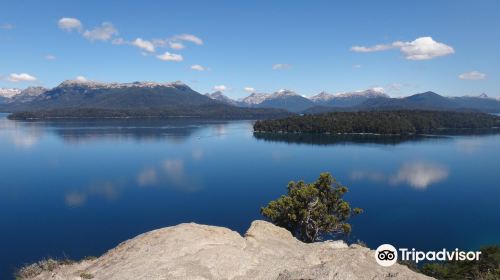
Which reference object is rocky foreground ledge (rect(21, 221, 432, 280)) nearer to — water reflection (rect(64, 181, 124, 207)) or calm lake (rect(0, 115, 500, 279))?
calm lake (rect(0, 115, 500, 279))

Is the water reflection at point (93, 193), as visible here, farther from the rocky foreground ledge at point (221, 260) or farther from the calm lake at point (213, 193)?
the rocky foreground ledge at point (221, 260)

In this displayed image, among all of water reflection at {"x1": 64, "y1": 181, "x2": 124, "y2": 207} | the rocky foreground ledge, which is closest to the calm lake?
water reflection at {"x1": 64, "y1": 181, "x2": 124, "y2": 207}

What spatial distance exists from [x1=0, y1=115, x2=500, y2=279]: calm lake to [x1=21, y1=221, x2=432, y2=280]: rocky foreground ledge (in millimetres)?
39068

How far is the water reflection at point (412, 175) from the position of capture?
121375 millimetres

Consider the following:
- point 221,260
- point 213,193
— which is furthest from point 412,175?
point 221,260

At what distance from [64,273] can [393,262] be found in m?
22.9

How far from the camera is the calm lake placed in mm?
73562

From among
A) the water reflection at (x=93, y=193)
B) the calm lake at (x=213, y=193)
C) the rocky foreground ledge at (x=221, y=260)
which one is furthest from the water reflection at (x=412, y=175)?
the rocky foreground ledge at (x=221, y=260)

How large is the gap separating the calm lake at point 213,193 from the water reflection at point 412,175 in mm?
348

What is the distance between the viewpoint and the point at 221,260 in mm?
25922

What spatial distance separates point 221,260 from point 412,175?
120143 mm

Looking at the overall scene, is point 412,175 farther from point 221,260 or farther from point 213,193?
point 221,260

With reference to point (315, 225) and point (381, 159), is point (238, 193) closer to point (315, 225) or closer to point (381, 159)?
point (315, 225)

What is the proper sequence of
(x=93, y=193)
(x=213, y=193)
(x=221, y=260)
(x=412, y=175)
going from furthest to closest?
(x=412, y=175), (x=213, y=193), (x=93, y=193), (x=221, y=260)
